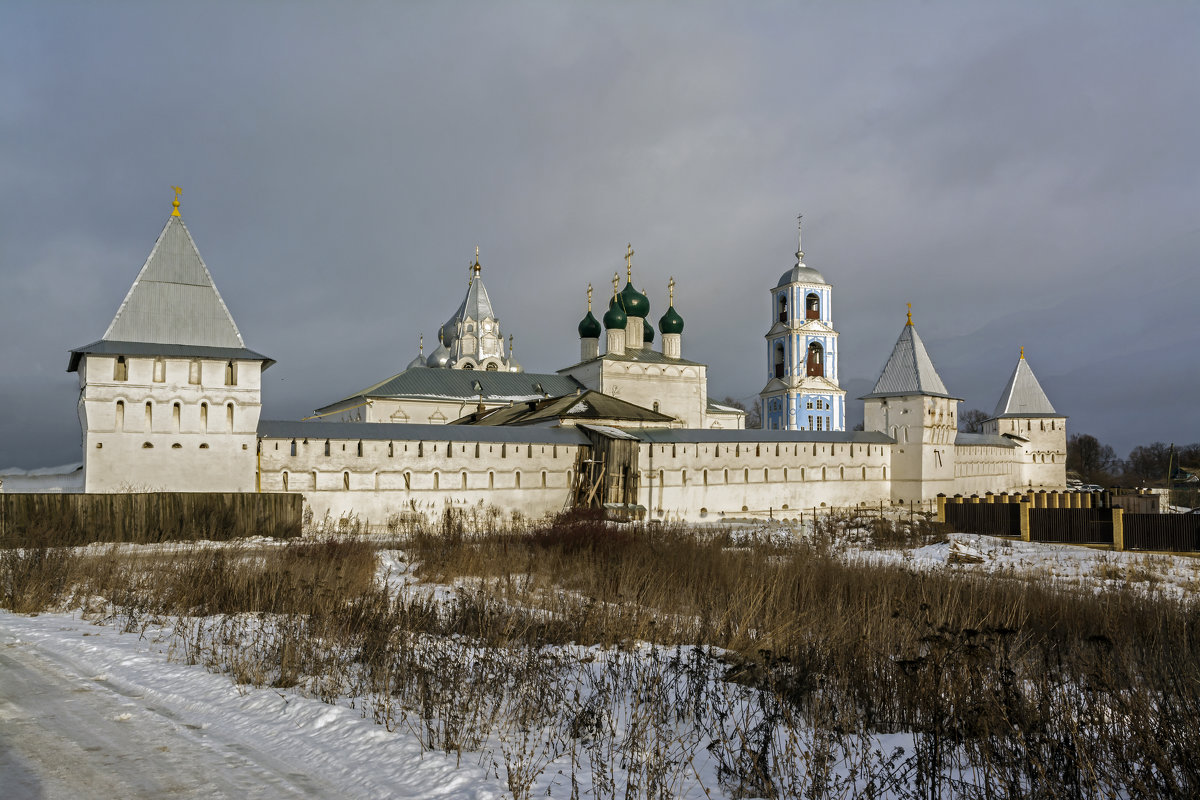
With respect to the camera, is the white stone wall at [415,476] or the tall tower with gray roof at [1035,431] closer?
the white stone wall at [415,476]

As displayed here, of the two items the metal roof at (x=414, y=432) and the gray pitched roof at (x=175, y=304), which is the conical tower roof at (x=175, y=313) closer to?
the gray pitched roof at (x=175, y=304)

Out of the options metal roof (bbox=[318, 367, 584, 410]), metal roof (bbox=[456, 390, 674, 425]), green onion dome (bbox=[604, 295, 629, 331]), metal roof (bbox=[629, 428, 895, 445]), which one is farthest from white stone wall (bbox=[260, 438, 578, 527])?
green onion dome (bbox=[604, 295, 629, 331])

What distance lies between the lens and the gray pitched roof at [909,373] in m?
30.2

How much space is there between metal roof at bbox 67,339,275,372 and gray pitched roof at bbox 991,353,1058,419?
32.8 meters

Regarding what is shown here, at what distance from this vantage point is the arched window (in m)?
50.1

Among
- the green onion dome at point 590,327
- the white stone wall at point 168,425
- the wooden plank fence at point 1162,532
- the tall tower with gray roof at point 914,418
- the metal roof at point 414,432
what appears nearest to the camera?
the wooden plank fence at point 1162,532

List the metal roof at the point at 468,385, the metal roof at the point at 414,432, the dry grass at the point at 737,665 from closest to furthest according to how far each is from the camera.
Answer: the dry grass at the point at 737,665
the metal roof at the point at 414,432
the metal roof at the point at 468,385

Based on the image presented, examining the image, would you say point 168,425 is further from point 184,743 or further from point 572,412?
point 184,743

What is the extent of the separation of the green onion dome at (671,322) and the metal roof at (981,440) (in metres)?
14.3

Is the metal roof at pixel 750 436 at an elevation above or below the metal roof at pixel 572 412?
below

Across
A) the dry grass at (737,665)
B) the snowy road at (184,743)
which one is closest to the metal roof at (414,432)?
the dry grass at (737,665)

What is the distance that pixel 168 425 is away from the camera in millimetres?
18281

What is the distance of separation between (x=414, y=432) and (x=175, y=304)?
6.38 m

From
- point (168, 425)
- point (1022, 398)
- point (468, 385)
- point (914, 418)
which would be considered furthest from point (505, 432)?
point (1022, 398)
